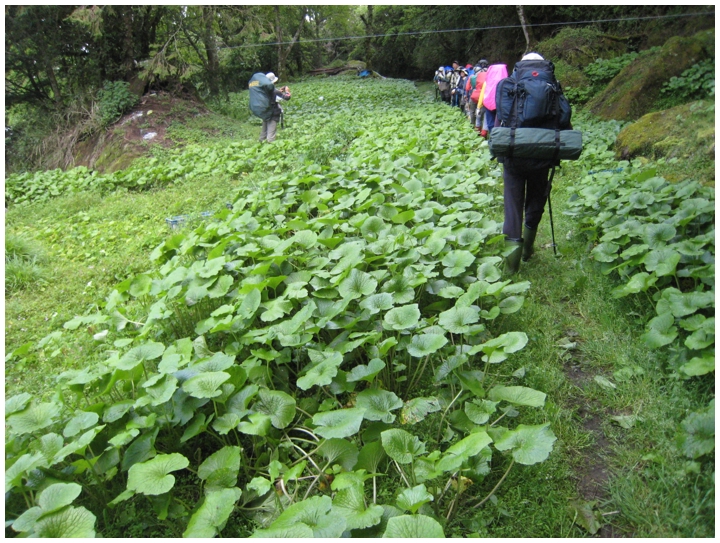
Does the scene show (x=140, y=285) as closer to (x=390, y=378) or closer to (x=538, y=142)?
(x=390, y=378)

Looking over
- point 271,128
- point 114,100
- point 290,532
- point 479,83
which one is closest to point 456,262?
point 290,532

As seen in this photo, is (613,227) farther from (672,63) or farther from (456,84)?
(456,84)

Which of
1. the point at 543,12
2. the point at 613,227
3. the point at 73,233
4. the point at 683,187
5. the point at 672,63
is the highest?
the point at 543,12

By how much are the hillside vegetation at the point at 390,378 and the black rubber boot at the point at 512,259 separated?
0.14 m

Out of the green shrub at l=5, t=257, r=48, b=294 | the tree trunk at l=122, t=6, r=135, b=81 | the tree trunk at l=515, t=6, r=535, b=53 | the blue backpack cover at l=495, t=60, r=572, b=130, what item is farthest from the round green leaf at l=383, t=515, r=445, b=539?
the tree trunk at l=515, t=6, r=535, b=53

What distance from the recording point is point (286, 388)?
2.52m

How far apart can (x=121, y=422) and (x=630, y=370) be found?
2473 mm

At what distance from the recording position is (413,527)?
155 centimetres

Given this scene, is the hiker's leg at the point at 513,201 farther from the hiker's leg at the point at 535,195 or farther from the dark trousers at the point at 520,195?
the hiker's leg at the point at 535,195

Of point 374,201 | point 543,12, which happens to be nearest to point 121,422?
point 374,201

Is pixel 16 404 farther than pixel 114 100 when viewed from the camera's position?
No

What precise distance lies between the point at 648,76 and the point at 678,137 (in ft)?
6.64

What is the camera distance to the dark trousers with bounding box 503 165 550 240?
363 cm

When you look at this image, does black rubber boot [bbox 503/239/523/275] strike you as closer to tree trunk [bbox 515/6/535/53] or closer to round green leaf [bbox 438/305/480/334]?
round green leaf [bbox 438/305/480/334]
